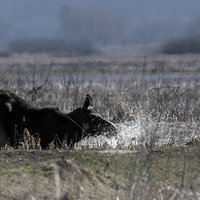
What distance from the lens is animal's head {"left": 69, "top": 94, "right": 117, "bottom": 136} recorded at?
635 inches

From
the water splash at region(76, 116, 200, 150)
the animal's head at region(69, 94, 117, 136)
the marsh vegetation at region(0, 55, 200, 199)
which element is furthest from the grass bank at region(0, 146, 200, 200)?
the animal's head at region(69, 94, 117, 136)

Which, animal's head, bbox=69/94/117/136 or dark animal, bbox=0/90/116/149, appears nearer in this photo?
dark animal, bbox=0/90/116/149

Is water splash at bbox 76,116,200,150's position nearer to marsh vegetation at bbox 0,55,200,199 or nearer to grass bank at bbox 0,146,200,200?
marsh vegetation at bbox 0,55,200,199

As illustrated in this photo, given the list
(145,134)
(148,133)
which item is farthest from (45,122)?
(148,133)

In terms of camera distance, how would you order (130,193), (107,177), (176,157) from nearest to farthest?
(130,193) → (107,177) → (176,157)

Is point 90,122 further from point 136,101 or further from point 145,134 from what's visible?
point 136,101

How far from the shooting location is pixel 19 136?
15.4 meters

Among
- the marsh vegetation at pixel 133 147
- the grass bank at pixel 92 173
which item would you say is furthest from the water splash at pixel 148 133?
the grass bank at pixel 92 173

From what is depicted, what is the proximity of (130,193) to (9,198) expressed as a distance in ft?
6.50

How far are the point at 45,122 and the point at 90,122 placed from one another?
860mm

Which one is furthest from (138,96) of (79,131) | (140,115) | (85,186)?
(85,186)

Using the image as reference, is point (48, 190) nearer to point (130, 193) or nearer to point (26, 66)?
point (130, 193)

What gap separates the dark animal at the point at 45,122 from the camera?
15.6 m

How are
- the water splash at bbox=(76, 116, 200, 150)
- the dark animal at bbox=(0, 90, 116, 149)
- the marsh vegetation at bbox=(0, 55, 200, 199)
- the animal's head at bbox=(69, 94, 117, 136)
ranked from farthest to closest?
the animal's head at bbox=(69, 94, 117, 136) → the dark animal at bbox=(0, 90, 116, 149) → the water splash at bbox=(76, 116, 200, 150) → the marsh vegetation at bbox=(0, 55, 200, 199)
